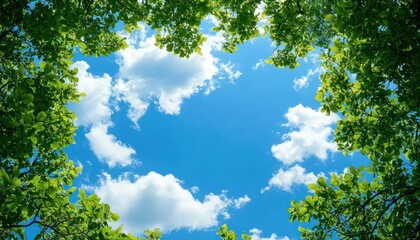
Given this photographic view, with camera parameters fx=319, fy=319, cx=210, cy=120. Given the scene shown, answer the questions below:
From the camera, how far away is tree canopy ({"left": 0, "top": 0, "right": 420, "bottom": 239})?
20.2ft

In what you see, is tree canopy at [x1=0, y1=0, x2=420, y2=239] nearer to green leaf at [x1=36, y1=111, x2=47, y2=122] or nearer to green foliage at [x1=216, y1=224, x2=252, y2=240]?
green leaf at [x1=36, y1=111, x2=47, y2=122]

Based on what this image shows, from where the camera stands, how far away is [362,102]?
8008 mm

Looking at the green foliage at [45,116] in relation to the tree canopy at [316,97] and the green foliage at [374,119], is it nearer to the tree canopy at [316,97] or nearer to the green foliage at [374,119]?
the tree canopy at [316,97]

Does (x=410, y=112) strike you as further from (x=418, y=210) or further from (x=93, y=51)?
(x=93, y=51)

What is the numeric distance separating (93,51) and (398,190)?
10.6m

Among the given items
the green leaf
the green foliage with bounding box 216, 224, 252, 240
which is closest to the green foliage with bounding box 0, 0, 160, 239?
the green leaf

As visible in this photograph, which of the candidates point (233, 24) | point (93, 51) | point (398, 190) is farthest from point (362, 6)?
point (93, 51)

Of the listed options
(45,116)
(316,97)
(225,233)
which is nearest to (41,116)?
(45,116)

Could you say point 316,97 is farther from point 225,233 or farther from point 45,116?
point 45,116

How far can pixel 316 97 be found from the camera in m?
9.32

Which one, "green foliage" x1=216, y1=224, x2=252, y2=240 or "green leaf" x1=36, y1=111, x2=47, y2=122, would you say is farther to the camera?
"green foliage" x1=216, y1=224, x2=252, y2=240

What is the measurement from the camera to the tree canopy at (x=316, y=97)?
20.2 feet

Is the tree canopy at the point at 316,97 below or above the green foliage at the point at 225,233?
above

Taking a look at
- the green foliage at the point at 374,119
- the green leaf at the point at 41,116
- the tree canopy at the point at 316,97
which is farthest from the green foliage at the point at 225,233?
the green leaf at the point at 41,116
